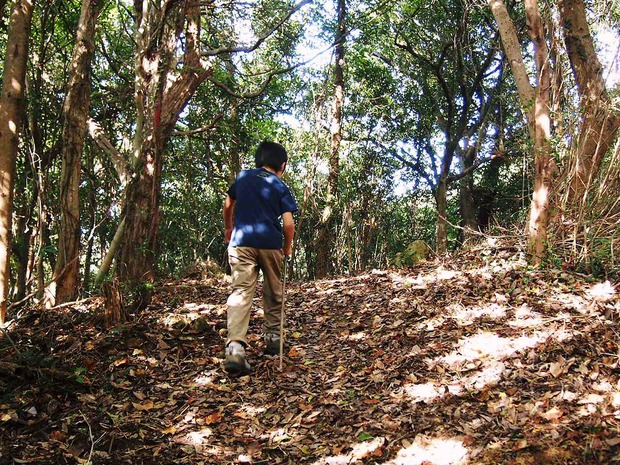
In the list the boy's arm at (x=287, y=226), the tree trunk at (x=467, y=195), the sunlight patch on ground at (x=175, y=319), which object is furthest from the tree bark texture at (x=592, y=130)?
the tree trunk at (x=467, y=195)

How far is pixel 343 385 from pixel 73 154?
4.44 meters

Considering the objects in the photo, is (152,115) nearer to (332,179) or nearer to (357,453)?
(357,453)

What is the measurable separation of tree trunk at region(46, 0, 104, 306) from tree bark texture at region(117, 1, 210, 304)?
74 cm

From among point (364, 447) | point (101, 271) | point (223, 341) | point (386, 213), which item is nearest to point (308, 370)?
point (223, 341)

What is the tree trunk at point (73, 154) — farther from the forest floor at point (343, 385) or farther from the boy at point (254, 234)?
the boy at point (254, 234)

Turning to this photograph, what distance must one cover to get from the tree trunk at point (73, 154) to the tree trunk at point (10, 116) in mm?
1428

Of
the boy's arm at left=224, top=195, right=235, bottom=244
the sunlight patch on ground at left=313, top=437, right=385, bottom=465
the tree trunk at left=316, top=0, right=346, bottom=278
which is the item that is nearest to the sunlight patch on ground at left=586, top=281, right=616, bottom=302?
the sunlight patch on ground at left=313, top=437, right=385, bottom=465

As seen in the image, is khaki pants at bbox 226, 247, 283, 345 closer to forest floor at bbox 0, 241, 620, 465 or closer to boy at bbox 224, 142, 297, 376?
boy at bbox 224, 142, 297, 376

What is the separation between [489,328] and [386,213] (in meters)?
12.1

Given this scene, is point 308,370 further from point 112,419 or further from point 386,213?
point 386,213

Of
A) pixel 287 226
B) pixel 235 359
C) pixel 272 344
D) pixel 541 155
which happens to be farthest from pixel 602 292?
pixel 235 359

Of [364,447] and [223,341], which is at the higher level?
[223,341]

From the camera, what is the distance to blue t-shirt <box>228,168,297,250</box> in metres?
4.60

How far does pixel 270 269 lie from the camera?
468 centimetres
